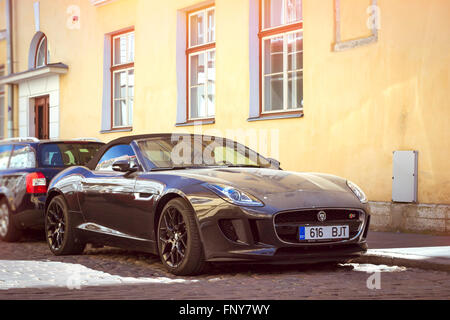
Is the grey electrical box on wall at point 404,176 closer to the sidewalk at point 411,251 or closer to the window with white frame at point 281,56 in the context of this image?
the sidewalk at point 411,251

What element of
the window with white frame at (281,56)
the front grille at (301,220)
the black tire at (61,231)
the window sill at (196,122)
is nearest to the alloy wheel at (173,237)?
the front grille at (301,220)

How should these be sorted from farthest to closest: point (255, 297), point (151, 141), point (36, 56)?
1. point (36, 56)
2. point (151, 141)
3. point (255, 297)

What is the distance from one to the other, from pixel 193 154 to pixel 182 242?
135 cm

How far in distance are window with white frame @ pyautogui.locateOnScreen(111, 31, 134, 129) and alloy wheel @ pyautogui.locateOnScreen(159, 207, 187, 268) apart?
10.8m

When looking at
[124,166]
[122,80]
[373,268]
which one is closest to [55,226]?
[124,166]

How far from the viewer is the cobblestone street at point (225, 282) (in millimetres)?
6016

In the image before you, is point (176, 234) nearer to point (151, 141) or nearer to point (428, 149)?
point (151, 141)

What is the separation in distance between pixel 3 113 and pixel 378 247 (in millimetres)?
17537

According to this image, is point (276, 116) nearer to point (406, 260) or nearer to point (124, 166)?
point (124, 166)

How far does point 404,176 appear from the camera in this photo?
36.2ft

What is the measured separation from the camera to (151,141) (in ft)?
27.5

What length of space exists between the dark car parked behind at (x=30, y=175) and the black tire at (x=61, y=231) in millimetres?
1123

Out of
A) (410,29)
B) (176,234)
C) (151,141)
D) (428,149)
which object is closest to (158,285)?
(176,234)

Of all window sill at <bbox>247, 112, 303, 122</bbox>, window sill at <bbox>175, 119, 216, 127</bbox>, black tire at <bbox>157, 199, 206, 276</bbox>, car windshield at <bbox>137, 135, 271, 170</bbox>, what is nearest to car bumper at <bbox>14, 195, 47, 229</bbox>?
car windshield at <bbox>137, 135, 271, 170</bbox>
